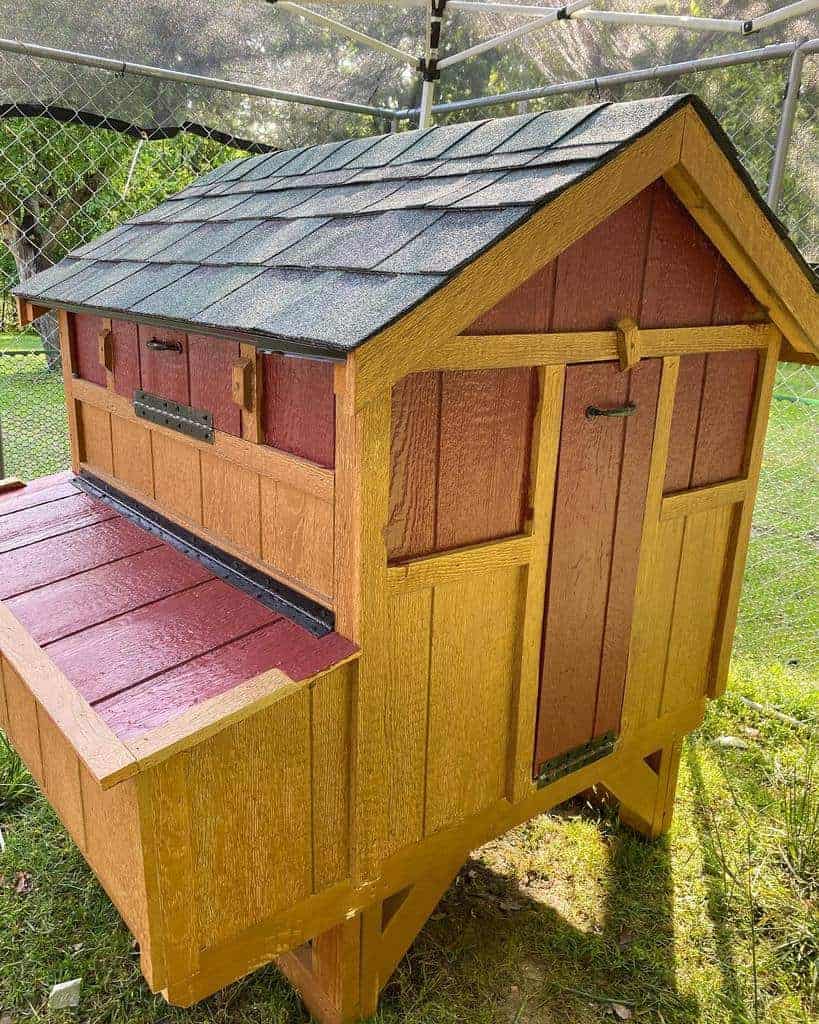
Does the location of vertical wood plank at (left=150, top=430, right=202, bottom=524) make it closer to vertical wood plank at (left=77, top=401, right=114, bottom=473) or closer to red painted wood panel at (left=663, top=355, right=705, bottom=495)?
vertical wood plank at (left=77, top=401, right=114, bottom=473)

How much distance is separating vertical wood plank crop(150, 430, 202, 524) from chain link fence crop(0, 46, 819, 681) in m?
1.44

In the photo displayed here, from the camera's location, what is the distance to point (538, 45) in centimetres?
377

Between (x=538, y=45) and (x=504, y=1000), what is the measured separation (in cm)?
396

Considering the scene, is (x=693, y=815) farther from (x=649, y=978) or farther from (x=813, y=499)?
(x=813, y=499)

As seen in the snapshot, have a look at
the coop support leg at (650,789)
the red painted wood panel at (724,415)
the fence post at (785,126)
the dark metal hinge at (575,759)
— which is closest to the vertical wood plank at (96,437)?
the dark metal hinge at (575,759)

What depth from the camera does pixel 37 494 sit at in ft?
8.83

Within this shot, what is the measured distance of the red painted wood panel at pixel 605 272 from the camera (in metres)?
1.85

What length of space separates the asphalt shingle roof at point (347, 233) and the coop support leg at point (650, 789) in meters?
1.92

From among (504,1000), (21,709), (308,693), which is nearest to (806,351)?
(308,693)

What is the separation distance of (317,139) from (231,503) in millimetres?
2724

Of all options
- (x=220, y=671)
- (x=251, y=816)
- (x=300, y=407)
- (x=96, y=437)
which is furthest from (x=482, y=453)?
(x=96, y=437)

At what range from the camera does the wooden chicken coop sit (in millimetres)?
1562

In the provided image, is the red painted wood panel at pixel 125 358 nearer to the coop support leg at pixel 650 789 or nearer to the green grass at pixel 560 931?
the green grass at pixel 560 931

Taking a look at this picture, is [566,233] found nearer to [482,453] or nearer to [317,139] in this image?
[482,453]
